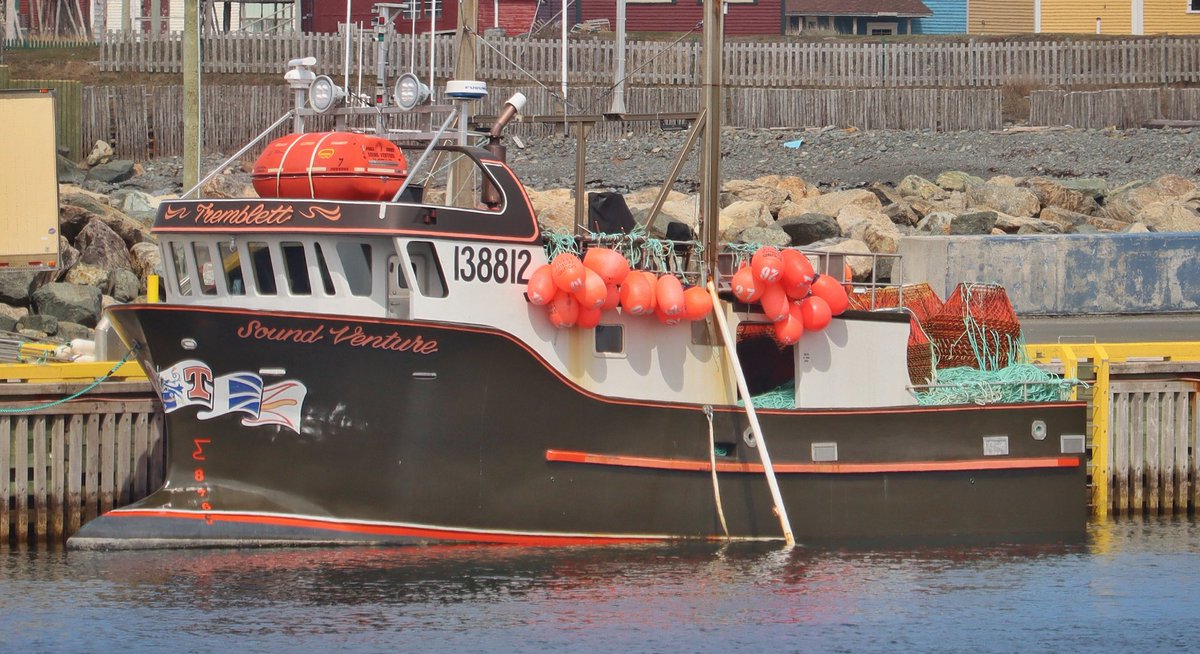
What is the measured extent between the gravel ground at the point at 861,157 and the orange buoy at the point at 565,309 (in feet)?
58.7

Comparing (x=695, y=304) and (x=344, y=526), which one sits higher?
(x=695, y=304)

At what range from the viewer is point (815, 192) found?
32969mm

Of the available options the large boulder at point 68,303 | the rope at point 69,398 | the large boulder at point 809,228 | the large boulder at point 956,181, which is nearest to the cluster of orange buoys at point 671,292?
the rope at point 69,398

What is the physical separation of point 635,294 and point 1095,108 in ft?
95.2

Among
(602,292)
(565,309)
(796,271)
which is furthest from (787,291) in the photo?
(565,309)

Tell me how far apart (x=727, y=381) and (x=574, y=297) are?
226 cm

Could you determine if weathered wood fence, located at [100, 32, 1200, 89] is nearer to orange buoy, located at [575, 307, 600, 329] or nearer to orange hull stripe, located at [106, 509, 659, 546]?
orange buoy, located at [575, 307, 600, 329]

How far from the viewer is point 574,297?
1565cm

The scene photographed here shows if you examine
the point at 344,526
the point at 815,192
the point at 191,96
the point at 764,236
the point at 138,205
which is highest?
the point at 191,96

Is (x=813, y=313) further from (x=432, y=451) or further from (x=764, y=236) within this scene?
(x=764, y=236)

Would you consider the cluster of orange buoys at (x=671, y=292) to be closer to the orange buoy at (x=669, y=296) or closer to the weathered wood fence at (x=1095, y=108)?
the orange buoy at (x=669, y=296)

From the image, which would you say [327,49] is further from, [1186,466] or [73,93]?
[1186,466]

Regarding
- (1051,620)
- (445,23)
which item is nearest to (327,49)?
(445,23)

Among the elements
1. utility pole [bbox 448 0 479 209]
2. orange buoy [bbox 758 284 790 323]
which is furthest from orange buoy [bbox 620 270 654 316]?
utility pole [bbox 448 0 479 209]
